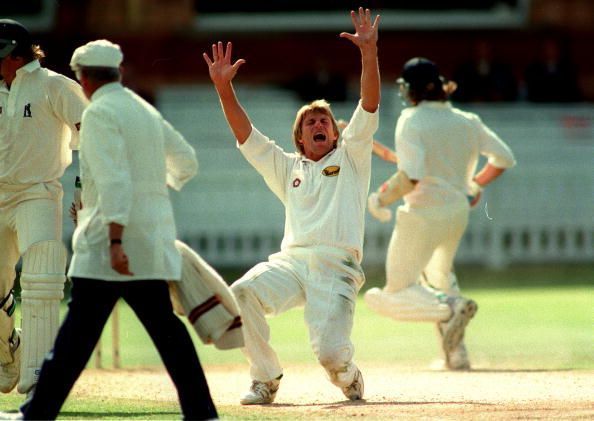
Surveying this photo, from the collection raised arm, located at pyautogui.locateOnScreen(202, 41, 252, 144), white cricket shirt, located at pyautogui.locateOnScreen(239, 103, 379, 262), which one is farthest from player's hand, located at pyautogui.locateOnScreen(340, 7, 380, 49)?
raised arm, located at pyautogui.locateOnScreen(202, 41, 252, 144)

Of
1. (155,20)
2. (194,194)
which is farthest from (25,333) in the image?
(155,20)

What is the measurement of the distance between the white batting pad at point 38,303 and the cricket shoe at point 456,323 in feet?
10.7

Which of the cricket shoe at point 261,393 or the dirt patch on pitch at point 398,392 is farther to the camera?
the cricket shoe at point 261,393

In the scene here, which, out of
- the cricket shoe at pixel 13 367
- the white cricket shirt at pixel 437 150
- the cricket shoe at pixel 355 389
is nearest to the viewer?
the cricket shoe at pixel 355 389

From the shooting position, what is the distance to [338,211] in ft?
28.7

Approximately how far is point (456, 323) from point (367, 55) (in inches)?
114

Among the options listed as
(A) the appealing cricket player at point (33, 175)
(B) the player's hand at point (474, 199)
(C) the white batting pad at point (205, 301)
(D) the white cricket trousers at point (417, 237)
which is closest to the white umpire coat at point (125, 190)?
(C) the white batting pad at point (205, 301)

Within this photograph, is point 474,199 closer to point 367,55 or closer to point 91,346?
point 367,55

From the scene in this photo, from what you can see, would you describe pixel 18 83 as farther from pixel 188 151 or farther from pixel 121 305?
pixel 121 305

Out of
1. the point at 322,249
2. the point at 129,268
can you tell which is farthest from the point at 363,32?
the point at 129,268

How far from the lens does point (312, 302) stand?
28.7 feet

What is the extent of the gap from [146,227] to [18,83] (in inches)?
80.7

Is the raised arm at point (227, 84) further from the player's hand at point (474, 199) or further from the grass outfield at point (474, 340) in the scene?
the player's hand at point (474, 199)

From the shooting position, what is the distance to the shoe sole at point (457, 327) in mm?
10781
